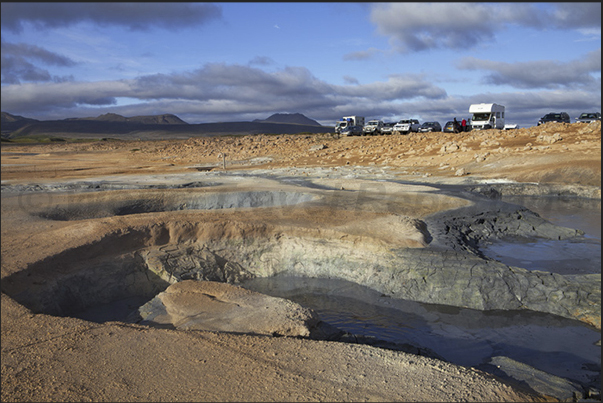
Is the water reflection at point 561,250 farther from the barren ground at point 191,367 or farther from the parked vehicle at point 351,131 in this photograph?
the parked vehicle at point 351,131

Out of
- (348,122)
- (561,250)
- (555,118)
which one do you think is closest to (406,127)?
(348,122)

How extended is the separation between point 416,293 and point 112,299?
17.3ft

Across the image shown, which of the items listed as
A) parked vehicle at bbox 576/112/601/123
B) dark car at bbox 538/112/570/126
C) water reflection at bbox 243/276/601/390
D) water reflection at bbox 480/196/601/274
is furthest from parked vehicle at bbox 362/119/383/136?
water reflection at bbox 243/276/601/390

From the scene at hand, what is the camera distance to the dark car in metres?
32.2

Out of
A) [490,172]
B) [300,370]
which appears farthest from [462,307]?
[490,172]

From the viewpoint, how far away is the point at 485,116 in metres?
34.0

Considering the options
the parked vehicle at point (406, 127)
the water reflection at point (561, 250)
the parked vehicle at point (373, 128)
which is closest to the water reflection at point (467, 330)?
the water reflection at point (561, 250)

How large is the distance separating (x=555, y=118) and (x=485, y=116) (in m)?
4.84

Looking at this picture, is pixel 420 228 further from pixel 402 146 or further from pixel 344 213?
pixel 402 146

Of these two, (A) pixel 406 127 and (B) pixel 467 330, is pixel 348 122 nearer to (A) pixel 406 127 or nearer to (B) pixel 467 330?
(A) pixel 406 127

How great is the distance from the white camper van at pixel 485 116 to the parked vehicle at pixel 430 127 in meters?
3.15

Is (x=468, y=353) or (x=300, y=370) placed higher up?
(x=300, y=370)

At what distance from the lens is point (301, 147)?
32125mm

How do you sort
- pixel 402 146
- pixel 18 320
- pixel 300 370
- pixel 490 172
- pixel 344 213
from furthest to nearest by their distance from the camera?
pixel 402 146
pixel 490 172
pixel 344 213
pixel 18 320
pixel 300 370
